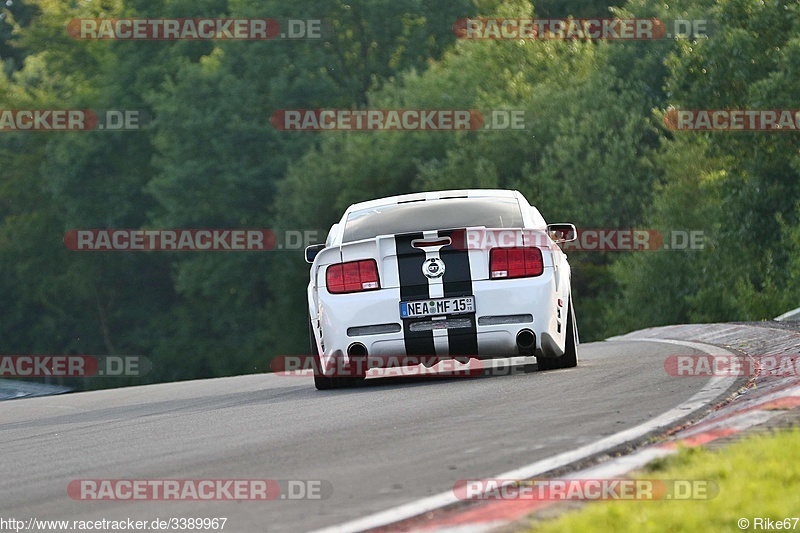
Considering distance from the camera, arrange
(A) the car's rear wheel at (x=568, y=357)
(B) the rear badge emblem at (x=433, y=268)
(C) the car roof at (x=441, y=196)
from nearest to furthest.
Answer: (B) the rear badge emblem at (x=433, y=268) → (A) the car's rear wheel at (x=568, y=357) → (C) the car roof at (x=441, y=196)

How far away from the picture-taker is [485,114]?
50.8 metres

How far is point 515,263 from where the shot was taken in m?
11.6

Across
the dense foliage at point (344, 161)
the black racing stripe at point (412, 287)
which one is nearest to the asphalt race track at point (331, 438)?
the black racing stripe at point (412, 287)

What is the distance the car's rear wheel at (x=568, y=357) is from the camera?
12398 mm

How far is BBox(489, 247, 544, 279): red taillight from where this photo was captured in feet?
37.8

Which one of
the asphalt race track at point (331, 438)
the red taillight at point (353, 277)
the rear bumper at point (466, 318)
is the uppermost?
the red taillight at point (353, 277)

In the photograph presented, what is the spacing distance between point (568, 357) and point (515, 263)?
1.32 metres

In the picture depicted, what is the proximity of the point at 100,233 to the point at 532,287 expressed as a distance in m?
59.1

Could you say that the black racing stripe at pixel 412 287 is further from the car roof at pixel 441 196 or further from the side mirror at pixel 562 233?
the side mirror at pixel 562 233

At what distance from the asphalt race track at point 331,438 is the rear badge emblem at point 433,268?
861 millimetres

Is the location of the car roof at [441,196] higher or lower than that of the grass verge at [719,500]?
higher

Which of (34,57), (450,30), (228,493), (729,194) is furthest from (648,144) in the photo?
(228,493)

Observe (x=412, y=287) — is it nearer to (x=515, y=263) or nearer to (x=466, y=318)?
(x=466, y=318)

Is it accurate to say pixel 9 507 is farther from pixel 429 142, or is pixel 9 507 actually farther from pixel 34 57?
pixel 34 57
